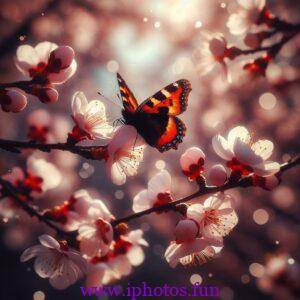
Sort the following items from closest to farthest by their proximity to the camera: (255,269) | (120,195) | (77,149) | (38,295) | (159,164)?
1. (77,149)
2. (255,269)
3. (38,295)
4. (159,164)
5. (120,195)

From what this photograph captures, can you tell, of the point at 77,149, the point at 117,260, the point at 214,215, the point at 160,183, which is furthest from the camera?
the point at 117,260

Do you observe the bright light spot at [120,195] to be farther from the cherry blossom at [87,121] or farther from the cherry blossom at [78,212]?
the cherry blossom at [87,121]

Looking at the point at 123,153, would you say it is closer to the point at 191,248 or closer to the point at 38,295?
the point at 191,248

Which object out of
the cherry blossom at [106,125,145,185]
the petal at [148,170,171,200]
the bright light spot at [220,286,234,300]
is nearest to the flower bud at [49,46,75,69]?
the cherry blossom at [106,125,145,185]

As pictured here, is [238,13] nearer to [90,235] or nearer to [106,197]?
[90,235]

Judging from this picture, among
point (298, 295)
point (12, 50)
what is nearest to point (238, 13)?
point (298, 295)

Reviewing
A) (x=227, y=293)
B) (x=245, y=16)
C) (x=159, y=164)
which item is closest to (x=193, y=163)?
(x=245, y=16)
